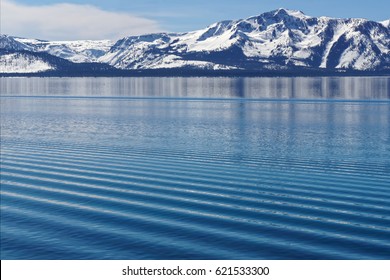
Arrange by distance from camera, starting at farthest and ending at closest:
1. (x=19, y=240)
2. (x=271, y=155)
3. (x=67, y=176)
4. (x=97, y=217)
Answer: (x=271, y=155)
(x=67, y=176)
(x=97, y=217)
(x=19, y=240)

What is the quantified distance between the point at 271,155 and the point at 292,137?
619 inches

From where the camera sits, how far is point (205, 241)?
85.0ft

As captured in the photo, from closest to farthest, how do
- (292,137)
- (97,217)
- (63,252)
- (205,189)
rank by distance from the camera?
(63,252), (97,217), (205,189), (292,137)

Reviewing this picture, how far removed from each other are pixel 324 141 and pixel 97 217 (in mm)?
37751

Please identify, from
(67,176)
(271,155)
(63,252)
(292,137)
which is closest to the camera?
(63,252)

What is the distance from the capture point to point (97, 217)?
30141 millimetres

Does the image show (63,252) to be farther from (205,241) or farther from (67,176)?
(67,176)

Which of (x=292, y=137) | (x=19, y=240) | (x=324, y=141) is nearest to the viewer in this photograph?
(x=19, y=240)

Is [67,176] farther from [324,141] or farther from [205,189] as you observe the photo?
[324,141]

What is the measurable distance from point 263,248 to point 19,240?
10.4 m

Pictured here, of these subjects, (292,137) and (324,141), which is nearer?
(324,141)
